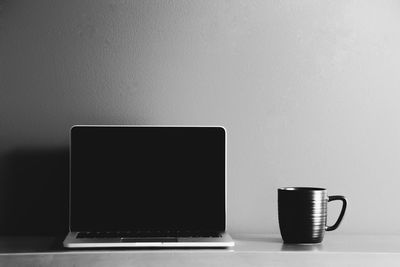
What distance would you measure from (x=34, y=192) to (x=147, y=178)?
0.27 metres

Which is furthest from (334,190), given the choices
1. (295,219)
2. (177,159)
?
(177,159)

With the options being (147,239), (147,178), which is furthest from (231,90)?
(147,239)

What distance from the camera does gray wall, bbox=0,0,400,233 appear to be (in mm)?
1252

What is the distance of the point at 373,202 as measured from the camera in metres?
1.29

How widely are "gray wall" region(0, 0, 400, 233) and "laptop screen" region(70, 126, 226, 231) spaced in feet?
0.35

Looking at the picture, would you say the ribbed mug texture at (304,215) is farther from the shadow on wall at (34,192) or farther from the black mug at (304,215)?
the shadow on wall at (34,192)

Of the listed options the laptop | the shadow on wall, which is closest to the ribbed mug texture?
the laptop

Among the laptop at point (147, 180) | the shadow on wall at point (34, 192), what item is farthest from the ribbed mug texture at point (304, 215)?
the shadow on wall at point (34, 192)

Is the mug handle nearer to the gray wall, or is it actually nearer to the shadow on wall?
the gray wall

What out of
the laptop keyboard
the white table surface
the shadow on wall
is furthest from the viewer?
the shadow on wall

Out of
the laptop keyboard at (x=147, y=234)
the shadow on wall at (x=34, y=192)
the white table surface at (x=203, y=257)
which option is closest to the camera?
the white table surface at (x=203, y=257)

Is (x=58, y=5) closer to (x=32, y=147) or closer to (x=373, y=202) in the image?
(x=32, y=147)

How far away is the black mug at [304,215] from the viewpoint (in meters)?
1.11

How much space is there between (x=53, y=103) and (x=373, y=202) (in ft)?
2.41
